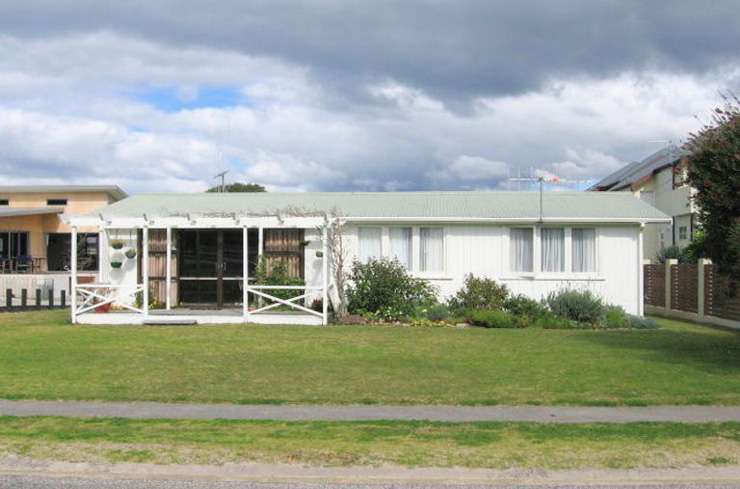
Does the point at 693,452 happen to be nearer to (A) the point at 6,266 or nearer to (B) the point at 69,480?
(B) the point at 69,480

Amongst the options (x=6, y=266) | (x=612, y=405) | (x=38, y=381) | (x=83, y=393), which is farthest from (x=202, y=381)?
(x=6, y=266)

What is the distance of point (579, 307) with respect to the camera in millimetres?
19031

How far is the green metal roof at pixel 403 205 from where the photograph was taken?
2092cm

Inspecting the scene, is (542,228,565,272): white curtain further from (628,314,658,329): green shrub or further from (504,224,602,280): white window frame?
(628,314,658,329): green shrub

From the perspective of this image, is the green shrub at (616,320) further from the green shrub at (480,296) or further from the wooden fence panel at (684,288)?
the wooden fence panel at (684,288)

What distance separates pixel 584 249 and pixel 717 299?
364 cm

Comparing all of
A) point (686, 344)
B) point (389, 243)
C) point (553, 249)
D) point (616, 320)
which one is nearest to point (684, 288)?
point (553, 249)

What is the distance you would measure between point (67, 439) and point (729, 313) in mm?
16874

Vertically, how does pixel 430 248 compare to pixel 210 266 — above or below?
above

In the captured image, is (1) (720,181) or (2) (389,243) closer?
(1) (720,181)

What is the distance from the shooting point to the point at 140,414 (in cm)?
898

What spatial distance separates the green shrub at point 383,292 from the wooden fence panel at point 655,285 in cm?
916

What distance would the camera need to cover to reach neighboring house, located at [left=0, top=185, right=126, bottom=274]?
37812mm

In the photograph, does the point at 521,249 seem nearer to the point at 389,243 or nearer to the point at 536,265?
the point at 536,265
